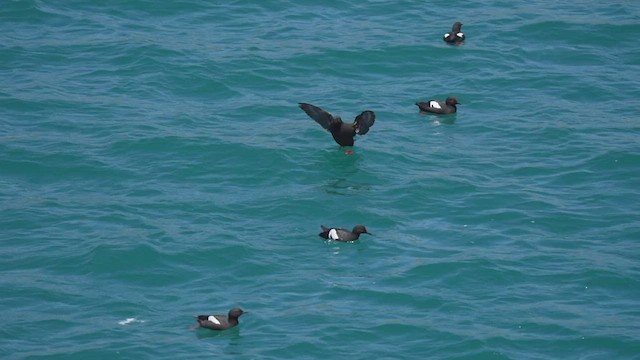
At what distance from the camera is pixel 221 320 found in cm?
2259

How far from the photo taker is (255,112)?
3206cm

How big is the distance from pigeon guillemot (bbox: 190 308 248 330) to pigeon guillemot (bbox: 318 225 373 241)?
3665mm

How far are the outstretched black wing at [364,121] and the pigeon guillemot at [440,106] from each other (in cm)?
271

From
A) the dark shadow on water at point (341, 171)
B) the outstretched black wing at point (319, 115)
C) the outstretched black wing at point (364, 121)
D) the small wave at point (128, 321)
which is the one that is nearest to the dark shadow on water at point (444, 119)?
the dark shadow on water at point (341, 171)

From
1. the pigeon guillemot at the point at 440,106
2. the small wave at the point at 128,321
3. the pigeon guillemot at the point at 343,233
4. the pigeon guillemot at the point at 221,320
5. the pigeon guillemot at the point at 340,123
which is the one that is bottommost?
the small wave at the point at 128,321

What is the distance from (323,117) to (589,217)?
579 centimetres

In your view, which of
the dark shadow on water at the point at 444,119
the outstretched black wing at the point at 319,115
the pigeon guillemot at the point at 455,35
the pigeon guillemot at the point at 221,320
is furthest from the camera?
the pigeon guillemot at the point at 455,35

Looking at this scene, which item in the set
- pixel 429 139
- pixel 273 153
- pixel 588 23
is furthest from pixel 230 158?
pixel 588 23

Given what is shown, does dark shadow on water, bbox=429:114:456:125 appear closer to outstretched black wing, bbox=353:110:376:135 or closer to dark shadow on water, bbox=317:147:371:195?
dark shadow on water, bbox=317:147:371:195

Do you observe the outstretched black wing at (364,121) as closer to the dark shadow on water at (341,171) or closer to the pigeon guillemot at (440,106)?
the dark shadow on water at (341,171)

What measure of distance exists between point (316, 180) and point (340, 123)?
1.35 meters

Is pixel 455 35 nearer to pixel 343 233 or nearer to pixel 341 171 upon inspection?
pixel 341 171

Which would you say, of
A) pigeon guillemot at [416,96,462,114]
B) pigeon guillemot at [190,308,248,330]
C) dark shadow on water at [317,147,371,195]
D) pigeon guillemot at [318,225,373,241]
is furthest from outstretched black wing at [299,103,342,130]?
pigeon guillemot at [190,308,248,330]

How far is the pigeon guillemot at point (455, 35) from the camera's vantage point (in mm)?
34906
